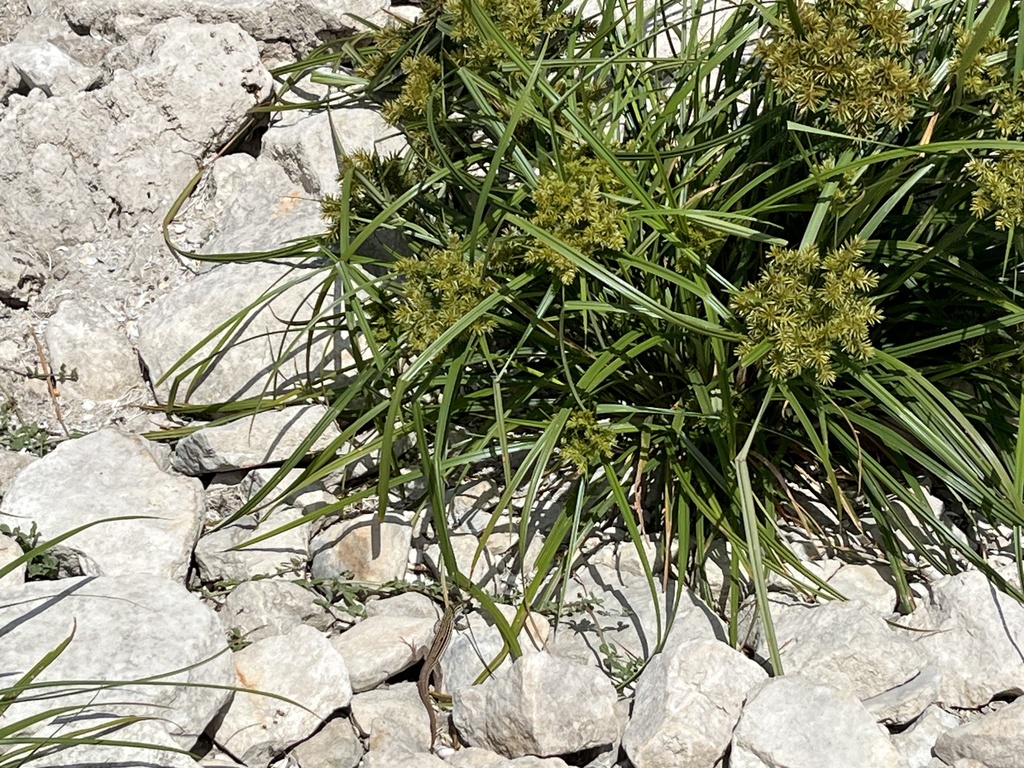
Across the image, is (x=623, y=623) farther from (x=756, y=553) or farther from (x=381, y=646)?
(x=381, y=646)

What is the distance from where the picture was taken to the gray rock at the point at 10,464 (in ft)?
9.45

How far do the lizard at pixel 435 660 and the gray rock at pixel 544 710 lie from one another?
138 millimetres

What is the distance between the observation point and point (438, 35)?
310 centimetres

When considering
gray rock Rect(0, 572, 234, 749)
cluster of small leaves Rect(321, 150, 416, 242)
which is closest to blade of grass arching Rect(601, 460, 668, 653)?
gray rock Rect(0, 572, 234, 749)

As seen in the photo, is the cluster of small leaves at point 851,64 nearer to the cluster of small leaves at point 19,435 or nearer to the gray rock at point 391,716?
the gray rock at point 391,716

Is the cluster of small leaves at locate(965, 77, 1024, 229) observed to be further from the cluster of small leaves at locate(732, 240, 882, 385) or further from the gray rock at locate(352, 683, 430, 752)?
the gray rock at locate(352, 683, 430, 752)

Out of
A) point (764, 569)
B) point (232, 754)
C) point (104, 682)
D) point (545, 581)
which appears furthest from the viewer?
point (545, 581)

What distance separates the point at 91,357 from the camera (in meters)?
3.25

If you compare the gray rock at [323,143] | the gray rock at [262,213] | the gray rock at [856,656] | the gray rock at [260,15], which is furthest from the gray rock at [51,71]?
the gray rock at [856,656]

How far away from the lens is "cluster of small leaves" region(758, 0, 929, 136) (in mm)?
2113

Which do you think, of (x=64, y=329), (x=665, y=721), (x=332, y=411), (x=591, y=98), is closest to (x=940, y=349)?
(x=591, y=98)

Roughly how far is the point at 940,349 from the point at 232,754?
76.1 inches

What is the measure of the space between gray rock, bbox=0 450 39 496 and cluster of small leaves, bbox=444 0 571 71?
5.05ft

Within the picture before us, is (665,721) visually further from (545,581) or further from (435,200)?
(435,200)
